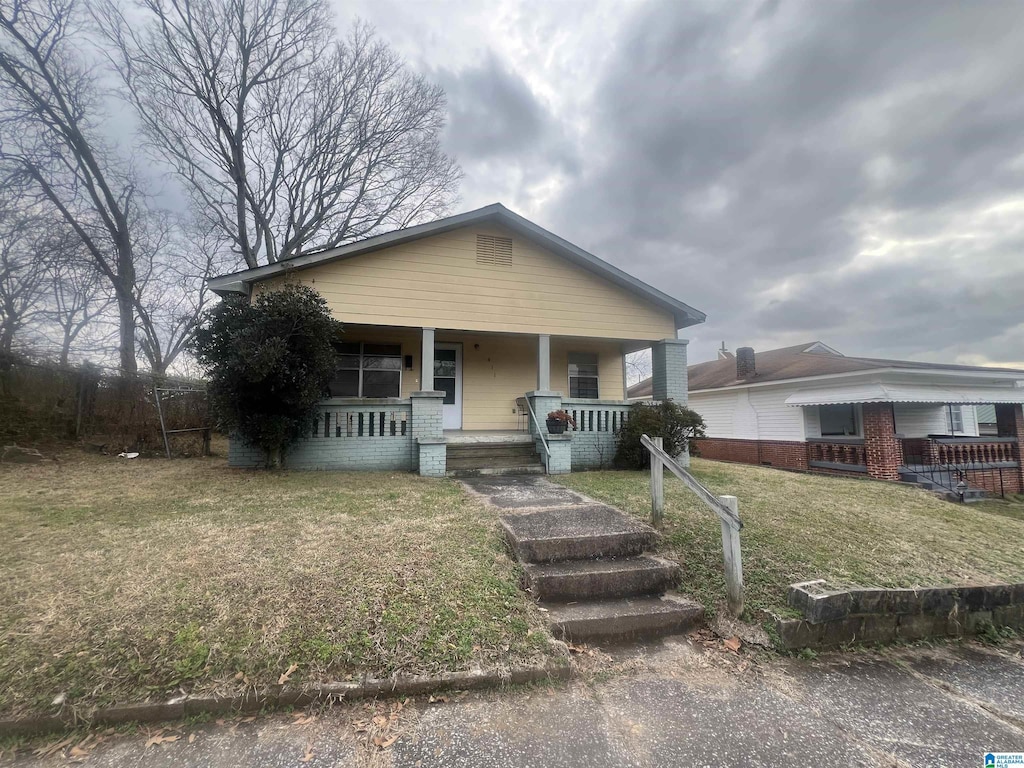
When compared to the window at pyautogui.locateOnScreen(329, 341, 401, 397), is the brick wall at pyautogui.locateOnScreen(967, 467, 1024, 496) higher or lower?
lower

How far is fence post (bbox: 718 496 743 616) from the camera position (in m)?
3.14

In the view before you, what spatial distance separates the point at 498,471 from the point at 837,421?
13.4 m

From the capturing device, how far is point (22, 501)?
5098mm

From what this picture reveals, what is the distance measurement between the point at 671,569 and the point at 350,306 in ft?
23.7

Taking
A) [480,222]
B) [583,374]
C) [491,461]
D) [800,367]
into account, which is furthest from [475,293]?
[800,367]

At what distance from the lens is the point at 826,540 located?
4262mm

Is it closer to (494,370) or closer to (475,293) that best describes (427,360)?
(475,293)

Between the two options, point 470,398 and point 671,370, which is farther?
point 470,398

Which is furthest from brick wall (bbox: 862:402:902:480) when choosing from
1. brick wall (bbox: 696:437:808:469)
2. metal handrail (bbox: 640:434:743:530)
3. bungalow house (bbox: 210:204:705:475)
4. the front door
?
the front door

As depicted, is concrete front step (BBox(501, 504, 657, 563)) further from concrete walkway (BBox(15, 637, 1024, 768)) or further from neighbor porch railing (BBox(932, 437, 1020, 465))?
neighbor porch railing (BBox(932, 437, 1020, 465))

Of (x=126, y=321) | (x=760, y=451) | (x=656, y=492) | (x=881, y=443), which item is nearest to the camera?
(x=656, y=492)

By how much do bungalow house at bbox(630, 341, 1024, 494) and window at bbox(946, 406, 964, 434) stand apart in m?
0.06
